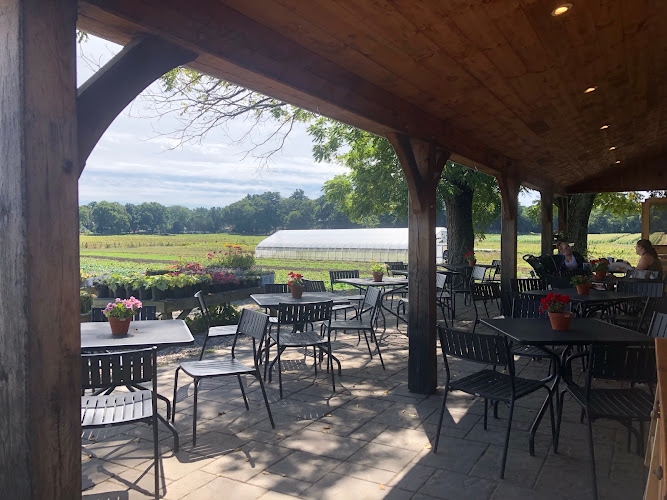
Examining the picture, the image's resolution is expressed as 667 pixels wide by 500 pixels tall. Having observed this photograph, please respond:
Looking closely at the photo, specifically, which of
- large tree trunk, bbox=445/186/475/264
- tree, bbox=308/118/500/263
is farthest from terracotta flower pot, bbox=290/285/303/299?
large tree trunk, bbox=445/186/475/264

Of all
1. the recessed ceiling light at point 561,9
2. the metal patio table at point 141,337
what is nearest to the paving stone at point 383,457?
the metal patio table at point 141,337

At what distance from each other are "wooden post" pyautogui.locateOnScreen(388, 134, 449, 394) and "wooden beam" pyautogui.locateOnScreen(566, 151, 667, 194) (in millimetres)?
10015

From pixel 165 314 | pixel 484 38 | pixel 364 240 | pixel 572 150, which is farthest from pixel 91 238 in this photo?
pixel 484 38

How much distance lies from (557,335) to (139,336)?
283cm

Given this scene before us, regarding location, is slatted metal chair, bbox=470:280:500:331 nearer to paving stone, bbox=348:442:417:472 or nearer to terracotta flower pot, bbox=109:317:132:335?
paving stone, bbox=348:442:417:472

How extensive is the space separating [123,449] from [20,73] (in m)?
2.59

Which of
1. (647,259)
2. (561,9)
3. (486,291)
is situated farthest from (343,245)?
(561,9)

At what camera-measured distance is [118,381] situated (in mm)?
2744

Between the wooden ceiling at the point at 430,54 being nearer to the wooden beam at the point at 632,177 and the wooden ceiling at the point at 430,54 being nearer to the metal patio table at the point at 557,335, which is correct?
the metal patio table at the point at 557,335

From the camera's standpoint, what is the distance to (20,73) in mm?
1582

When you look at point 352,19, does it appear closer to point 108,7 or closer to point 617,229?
point 108,7

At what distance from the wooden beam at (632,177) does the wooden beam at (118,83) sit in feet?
41.9

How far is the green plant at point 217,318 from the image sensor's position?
7298mm

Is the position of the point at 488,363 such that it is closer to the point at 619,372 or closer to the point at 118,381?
the point at 619,372
